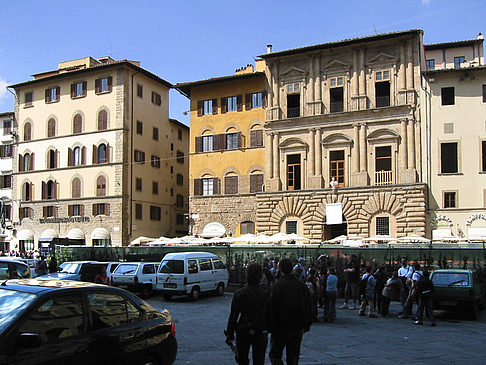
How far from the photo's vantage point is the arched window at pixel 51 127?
1935 inches

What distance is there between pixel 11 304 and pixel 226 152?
119 feet

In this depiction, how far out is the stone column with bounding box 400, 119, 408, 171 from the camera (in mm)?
35281

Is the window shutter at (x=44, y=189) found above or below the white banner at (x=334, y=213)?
above

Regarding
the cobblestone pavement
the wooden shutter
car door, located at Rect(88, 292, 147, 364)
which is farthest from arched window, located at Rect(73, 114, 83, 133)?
car door, located at Rect(88, 292, 147, 364)

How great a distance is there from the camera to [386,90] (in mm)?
36656

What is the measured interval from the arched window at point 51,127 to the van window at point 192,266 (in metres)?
31.7

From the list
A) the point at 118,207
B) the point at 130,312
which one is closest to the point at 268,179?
the point at 118,207

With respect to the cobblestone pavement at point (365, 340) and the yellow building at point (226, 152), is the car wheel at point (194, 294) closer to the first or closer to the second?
the cobblestone pavement at point (365, 340)

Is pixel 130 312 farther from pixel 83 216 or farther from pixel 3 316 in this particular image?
pixel 83 216

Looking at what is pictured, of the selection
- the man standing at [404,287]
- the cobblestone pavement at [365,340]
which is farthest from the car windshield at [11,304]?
the man standing at [404,287]

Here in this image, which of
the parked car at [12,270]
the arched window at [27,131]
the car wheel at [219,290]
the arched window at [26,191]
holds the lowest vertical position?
the car wheel at [219,290]

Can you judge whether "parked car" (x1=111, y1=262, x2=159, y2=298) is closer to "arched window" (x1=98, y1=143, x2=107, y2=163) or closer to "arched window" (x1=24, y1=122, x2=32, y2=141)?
"arched window" (x1=98, y1=143, x2=107, y2=163)

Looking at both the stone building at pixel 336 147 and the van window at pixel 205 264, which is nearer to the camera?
the van window at pixel 205 264

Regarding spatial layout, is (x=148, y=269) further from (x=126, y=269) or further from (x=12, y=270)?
(x=12, y=270)
